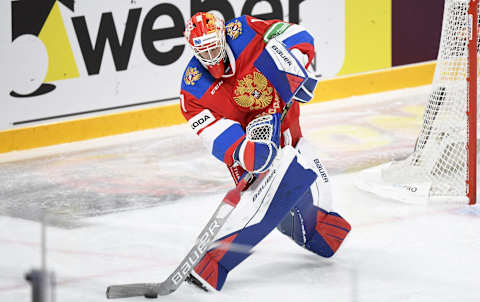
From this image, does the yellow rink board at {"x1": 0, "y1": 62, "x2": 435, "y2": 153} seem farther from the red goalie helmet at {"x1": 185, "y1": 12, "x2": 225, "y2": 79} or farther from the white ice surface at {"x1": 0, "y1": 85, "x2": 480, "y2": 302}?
the red goalie helmet at {"x1": 185, "y1": 12, "x2": 225, "y2": 79}

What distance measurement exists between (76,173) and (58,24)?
1.03 metres

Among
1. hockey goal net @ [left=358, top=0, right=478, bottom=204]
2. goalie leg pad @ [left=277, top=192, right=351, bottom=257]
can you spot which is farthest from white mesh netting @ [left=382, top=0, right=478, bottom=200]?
goalie leg pad @ [left=277, top=192, right=351, bottom=257]

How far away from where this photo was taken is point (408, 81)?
23.9 feet

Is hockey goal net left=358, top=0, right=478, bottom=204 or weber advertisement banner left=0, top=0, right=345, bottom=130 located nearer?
hockey goal net left=358, top=0, right=478, bottom=204

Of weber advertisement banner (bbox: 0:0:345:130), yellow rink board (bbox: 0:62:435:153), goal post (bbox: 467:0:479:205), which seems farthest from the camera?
yellow rink board (bbox: 0:62:435:153)

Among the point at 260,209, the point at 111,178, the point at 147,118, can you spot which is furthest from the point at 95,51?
the point at 260,209

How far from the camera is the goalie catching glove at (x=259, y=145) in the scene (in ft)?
11.4

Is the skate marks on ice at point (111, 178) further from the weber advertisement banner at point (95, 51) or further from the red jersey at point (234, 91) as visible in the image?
the red jersey at point (234, 91)

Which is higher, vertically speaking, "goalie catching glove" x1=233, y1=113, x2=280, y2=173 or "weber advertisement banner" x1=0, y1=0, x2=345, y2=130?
"goalie catching glove" x1=233, y1=113, x2=280, y2=173

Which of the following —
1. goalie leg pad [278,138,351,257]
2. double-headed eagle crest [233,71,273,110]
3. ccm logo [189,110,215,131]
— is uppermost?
double-headed eagle crest [233,71,273,110]

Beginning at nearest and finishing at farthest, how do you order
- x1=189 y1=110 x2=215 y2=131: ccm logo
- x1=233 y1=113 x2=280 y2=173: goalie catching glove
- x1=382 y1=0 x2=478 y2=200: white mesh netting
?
x1=233 y1=113 x2=280 y2=173: goalie catching glove → x1=189 y1=110 x2=215 y2=131: ccm logo → x1=382 y1=0 x2=478 y2=200: white mesh netting

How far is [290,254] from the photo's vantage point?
416cm

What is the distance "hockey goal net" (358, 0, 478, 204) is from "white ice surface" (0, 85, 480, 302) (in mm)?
127

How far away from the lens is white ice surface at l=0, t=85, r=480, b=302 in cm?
352
